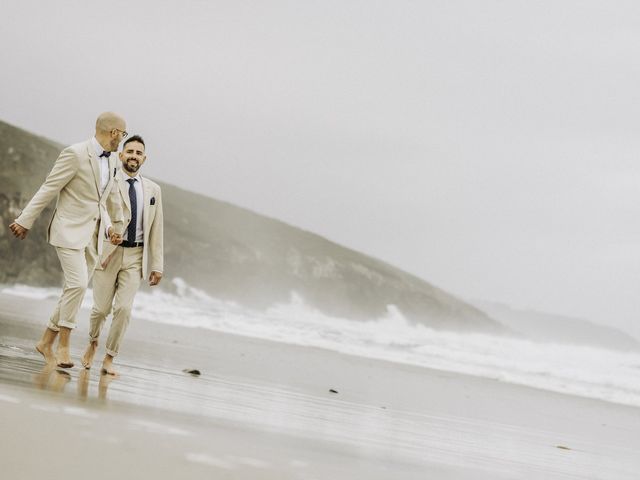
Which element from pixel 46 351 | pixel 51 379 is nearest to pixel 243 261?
pixel 46 351

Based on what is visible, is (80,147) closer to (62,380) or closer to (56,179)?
(56,179)

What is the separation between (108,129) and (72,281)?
52.6 inches

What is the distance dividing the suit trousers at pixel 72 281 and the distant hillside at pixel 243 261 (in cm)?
3184

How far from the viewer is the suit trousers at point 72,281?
8.11m

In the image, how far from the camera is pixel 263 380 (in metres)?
10.4

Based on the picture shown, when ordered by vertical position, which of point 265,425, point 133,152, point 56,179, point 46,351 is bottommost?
point 265,425

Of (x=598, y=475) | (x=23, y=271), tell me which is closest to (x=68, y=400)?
(x=598, y=475)

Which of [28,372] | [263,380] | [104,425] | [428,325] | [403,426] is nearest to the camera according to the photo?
[104,425]

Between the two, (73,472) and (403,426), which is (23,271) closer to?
(403,426)

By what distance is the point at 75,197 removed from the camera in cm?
807

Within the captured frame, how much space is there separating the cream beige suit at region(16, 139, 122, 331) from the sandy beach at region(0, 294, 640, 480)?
70 cm

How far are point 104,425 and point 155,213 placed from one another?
425cm

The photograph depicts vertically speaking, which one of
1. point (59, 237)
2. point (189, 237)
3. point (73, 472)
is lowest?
point (73, 472)

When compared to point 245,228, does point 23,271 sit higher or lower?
lower
